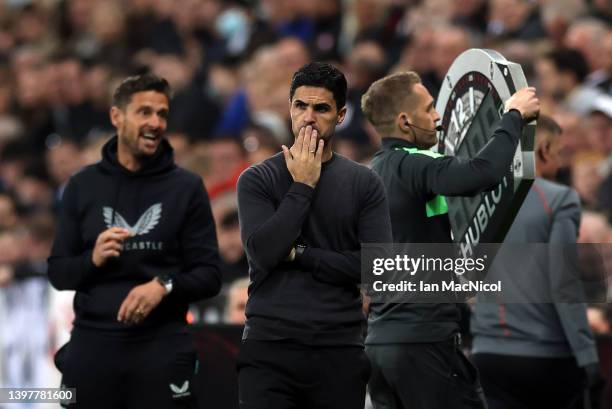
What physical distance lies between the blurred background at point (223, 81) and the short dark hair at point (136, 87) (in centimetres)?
183

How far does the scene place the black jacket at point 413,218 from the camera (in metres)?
5.53

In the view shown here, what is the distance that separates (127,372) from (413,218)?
4.56ft

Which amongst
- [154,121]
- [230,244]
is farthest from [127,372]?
[230,244]

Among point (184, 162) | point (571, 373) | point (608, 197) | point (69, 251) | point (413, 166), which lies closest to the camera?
point (413, 166)

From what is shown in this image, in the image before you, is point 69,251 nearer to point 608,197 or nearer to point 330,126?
point 330,126

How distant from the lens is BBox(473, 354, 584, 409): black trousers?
6547 mm

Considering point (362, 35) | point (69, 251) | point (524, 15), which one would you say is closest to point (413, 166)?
point (69, 251)

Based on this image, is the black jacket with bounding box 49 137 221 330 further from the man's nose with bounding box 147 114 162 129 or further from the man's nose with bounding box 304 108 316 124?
the man's nose with bounding box 304 108 316 124

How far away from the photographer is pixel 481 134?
5848mm

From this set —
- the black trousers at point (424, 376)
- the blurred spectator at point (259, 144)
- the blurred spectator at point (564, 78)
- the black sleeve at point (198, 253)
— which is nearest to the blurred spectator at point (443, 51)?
the blurred spectator at point (564, 78)

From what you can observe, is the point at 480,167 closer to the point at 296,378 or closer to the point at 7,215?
the point at 296,378

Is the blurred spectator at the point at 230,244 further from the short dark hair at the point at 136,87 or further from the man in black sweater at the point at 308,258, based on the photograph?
the man in black sweater at the point at 308,258

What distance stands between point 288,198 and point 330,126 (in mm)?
346

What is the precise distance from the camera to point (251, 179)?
489 centimetres
